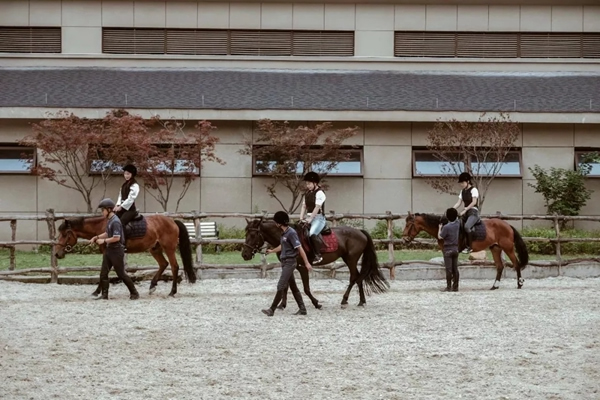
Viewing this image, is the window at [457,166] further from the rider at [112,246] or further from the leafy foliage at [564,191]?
the rider at [112,246]

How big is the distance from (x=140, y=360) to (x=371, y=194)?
16.1 m

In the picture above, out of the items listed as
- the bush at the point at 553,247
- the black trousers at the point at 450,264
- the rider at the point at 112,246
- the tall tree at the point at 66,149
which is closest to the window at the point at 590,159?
the bush at the point at 553,247

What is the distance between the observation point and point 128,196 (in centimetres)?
1543

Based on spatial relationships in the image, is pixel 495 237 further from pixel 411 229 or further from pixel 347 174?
pixel 347 174

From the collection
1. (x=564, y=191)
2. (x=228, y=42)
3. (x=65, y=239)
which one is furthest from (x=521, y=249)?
(x=228, y=42)

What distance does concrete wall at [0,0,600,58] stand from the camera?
28.3 m

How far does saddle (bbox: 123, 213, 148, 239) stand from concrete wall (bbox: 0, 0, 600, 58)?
13787mm

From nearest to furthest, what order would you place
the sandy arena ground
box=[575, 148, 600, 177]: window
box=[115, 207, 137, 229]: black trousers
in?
the sandy arena ground → box=[115, 207, 137, 229]: black trousers → box=[575, 148, 600, 177]: window

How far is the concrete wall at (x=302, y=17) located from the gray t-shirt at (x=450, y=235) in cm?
1237

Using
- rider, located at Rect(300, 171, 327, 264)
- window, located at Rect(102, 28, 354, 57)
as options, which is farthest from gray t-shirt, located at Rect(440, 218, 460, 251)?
window, located at Rect(102, 28, 354, 57)

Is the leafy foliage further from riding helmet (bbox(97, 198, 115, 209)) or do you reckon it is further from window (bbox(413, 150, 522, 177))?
riding helmet (bbox(97, 198, 115, 209))

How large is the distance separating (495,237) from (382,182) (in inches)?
305

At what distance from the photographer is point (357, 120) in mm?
24922

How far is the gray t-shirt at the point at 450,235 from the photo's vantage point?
1717cm
